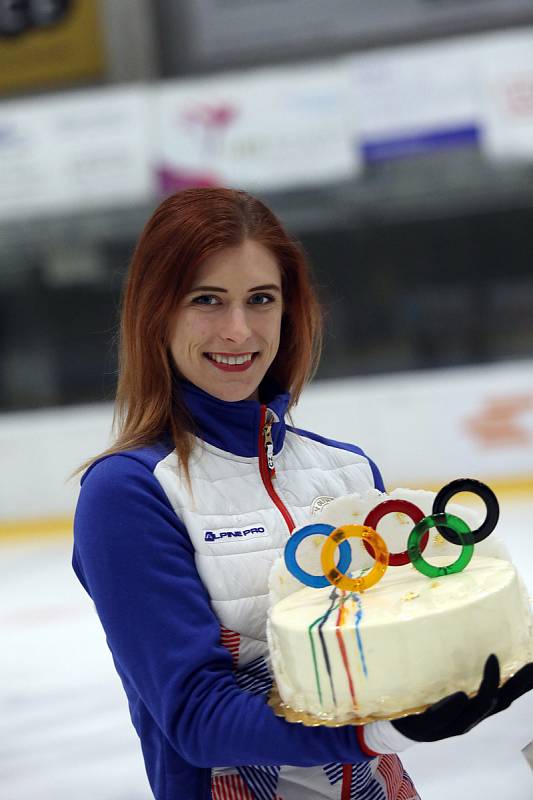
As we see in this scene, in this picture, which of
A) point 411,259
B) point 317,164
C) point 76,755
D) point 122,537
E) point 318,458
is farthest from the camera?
point 411,259

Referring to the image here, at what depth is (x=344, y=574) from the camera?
1112 mm

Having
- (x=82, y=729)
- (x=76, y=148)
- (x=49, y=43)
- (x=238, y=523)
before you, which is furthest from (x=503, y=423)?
(x=238, y=523)

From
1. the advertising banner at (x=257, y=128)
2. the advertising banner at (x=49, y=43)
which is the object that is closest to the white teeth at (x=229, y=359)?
the advertising banner at (x=257, y=128)

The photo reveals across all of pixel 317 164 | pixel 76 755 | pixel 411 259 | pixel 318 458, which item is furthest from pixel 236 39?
pixel 318 458

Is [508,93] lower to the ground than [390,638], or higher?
higher

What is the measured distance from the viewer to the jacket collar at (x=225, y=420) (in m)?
1.31

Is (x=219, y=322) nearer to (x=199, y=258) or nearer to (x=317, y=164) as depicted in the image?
(x=199, y=258)

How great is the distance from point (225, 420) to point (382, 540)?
31 centimetres

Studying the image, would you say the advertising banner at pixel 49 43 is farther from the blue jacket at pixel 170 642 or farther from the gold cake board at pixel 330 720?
the gold cake board at pixel 330 720

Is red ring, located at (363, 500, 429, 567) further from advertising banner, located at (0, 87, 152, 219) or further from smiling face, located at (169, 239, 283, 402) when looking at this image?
advertising banner, located at (0, 87, 152, 219)

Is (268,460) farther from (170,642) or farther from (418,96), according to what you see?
(418,96)

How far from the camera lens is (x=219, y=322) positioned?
128cm

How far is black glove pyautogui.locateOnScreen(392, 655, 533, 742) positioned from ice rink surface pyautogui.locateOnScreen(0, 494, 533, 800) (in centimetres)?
37

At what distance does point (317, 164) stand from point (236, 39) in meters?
1.72
